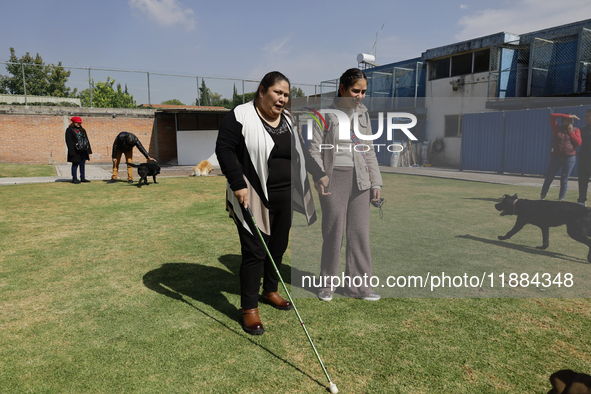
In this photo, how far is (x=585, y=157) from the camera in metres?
3.09

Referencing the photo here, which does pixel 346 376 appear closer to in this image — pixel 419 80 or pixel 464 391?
pixel 464 391

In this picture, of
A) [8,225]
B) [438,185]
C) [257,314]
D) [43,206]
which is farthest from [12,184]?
[438,185]

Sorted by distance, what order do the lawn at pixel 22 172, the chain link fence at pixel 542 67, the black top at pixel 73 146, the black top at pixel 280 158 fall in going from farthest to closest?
the chain link fence at pixel 542 67 → the lawn at pixel 22 172 → the black top at pixel 73 146 → the black top at pixel 280 158

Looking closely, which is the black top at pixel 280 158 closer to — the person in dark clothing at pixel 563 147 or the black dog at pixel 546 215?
the black dog at pixel 546 215

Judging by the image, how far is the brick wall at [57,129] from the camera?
19594 mm

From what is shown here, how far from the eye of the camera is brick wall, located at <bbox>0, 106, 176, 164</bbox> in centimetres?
1959

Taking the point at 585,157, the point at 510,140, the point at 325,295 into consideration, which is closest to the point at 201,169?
the point at 325,295

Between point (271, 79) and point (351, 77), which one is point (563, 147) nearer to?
point (351, 77)

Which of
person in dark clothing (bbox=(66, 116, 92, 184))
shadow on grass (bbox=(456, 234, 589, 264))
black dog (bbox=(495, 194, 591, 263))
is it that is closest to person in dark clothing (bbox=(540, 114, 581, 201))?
black dog (bbox=(495, 194, 591, 263))

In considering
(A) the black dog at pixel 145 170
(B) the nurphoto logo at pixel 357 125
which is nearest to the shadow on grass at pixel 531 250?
(B) the nurphoto logo at pixel 357 125

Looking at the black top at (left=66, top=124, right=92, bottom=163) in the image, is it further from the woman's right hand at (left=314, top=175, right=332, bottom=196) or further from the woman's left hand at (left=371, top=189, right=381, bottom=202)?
the woman's left hand at (left=371, top=189, right=381, bottom=202)

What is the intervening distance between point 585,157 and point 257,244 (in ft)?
8.80

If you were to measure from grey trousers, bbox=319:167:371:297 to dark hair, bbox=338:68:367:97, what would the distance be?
0.67 metres

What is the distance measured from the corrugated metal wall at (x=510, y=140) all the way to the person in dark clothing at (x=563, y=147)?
4 centimetres
